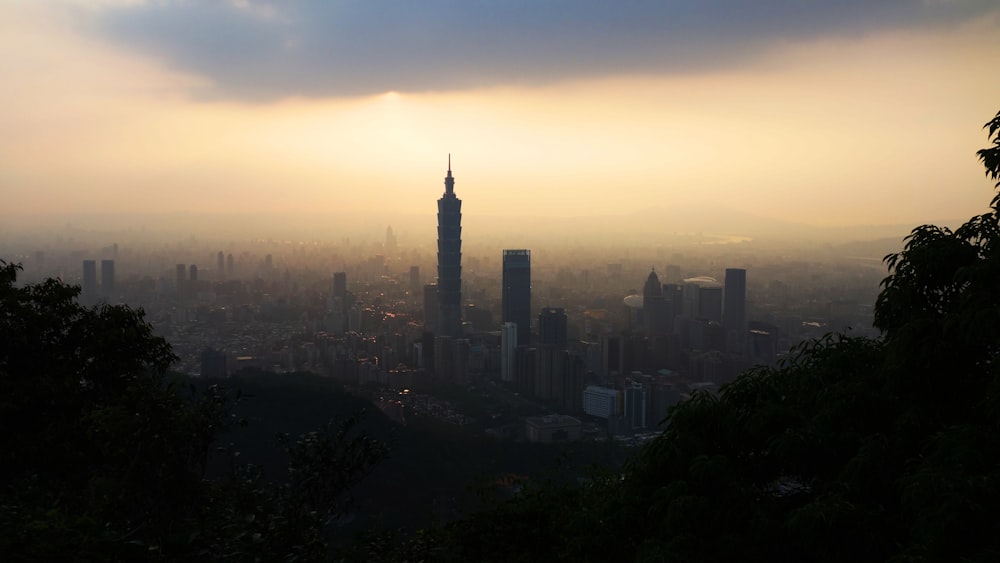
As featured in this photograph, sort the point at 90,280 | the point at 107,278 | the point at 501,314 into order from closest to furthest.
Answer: the point at 90,280
the point at 107,278
the point at 501,314

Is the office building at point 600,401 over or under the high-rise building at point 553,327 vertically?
under

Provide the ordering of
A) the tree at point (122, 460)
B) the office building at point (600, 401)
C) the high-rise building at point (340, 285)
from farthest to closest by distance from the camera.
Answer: the high-rise building at point (340, 285)
the office building at point (600, 401)
the tree at point (122, 460)

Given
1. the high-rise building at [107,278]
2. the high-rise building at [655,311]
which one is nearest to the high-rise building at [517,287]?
the high-rise building at [655,311]

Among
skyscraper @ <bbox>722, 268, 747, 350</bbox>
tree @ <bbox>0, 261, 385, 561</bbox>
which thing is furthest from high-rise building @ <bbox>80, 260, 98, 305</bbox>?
skyscraper @ <bbox>722, 268, 747, 350</bbox>

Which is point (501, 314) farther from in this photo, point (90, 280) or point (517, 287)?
point (90, 280)

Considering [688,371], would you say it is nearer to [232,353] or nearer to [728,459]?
[232,353]

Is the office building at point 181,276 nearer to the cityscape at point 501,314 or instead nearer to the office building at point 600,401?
the cityscape at point 501,314

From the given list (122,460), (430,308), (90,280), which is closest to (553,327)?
(430,308)
